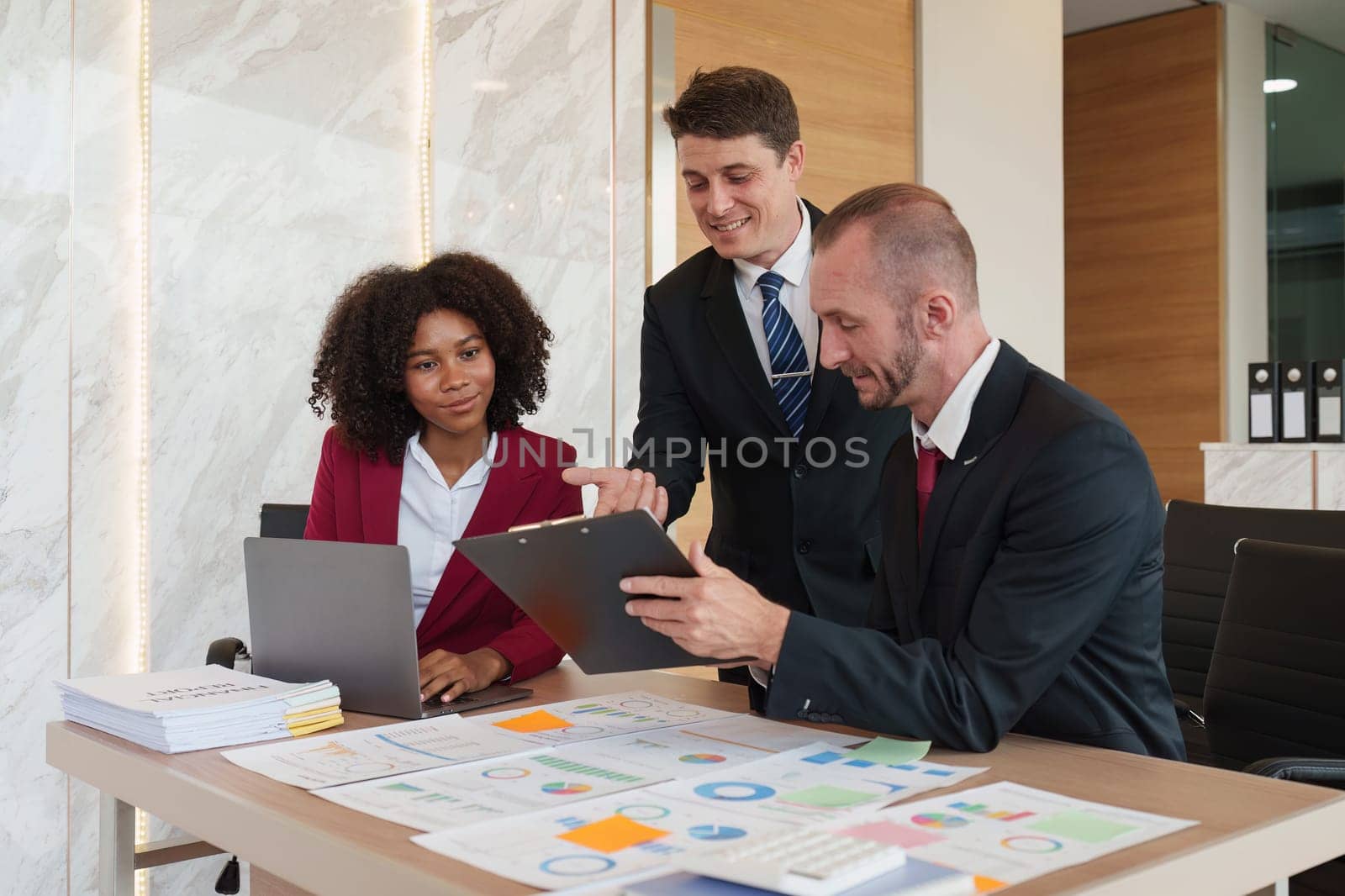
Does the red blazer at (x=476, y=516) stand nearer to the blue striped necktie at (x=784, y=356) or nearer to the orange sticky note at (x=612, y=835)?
the blue striped necktie at (x=784, y=356)

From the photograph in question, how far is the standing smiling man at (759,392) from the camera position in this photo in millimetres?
2238

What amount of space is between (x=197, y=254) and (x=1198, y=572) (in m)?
2.56

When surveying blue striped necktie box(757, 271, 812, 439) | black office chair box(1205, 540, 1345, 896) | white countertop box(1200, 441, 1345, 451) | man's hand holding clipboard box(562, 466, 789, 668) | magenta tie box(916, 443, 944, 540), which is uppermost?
blue striped necktie box(757, 271, 812, 439)

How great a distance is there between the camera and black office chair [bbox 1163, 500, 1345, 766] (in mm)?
2754

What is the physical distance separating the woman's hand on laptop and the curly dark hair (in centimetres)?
55

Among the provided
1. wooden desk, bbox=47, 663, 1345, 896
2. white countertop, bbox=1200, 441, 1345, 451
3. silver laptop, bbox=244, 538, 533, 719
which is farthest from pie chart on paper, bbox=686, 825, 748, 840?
white countertop, bbox=1200, 441, 1345, 451

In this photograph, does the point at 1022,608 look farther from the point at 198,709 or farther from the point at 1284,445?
the point at 1284,445

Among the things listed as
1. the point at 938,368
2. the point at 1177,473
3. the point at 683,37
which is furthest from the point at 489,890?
the point at 1177,473

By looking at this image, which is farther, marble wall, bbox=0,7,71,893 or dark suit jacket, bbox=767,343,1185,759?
marble wall, bbox=0,7,71,893

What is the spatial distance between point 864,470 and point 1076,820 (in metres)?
1.17

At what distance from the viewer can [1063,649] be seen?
1.44 m

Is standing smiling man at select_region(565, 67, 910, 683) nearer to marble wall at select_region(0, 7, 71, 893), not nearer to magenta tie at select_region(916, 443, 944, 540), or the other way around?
magenta tie at select_region(916, 443, 944, 540)

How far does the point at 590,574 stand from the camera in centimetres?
145

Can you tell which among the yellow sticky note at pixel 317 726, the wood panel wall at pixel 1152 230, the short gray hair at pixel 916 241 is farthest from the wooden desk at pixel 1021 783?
the wood panel wall at pixel 1152 230
